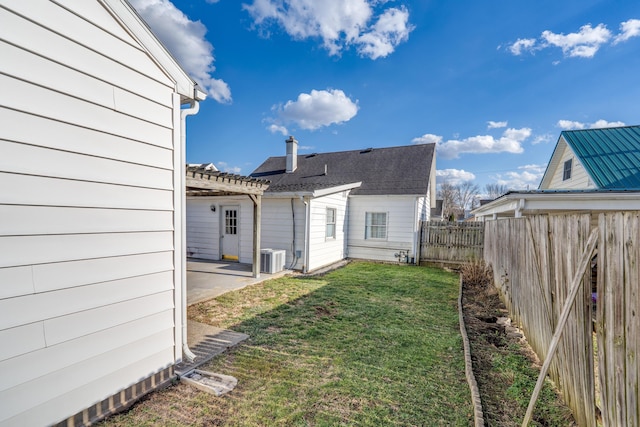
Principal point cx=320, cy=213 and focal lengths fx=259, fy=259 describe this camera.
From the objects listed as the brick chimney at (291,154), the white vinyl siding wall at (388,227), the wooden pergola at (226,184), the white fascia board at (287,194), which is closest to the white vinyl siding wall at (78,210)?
the wooden pergola at (226,184)

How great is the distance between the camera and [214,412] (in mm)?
2447

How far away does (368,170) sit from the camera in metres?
12.8

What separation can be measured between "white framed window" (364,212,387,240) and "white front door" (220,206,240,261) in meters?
5.45

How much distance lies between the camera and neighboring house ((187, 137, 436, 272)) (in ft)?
28.8

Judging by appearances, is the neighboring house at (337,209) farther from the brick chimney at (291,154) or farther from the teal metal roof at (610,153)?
the teal metal roof at (610,153)

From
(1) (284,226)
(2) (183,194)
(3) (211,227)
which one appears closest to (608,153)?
(1) (284,226)

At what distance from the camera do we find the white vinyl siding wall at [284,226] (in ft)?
28.4

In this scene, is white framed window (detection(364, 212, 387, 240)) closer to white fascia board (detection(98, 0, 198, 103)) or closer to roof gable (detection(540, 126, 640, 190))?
roof gable (detection(540, 126, 640, 190))

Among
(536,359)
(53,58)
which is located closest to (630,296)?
(536,359)

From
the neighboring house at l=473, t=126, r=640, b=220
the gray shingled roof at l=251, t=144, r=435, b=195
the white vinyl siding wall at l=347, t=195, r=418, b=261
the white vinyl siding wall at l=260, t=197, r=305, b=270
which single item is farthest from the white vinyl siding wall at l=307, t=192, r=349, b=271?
the neighboring house at l=473, t=126, r=640, b=220

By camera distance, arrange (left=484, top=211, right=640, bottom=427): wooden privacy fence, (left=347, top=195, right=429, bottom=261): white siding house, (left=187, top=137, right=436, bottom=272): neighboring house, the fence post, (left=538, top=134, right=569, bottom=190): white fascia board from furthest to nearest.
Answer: (left=538, top=134, right=569, bottom=190): white fascia board, (left=347, top=195, right=429, bottom=261): white siding house, (left=187, top=137, right=436, bottom=272): neighboring house, the fence post, (left=484, top=211, right=640, bottom=427): wooden privacy fence

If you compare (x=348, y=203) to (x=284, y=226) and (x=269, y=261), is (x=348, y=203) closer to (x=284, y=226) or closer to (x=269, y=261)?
(x=284, y=226)

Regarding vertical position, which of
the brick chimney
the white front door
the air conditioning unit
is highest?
the brick chimney

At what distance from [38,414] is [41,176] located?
1.77 metres
